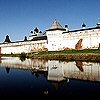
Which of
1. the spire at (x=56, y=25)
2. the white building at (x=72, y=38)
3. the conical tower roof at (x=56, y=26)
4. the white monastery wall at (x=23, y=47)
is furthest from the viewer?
the white monastery wall at (x=23, y=47)

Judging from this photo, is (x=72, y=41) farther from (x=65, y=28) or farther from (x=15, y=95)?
(x=15, y=95)

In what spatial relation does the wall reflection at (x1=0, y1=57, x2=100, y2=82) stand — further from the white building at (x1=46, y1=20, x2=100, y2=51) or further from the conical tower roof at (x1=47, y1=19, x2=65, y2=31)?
the conical tower roof at (x1=47, y1=19, x2=65, y2=31)

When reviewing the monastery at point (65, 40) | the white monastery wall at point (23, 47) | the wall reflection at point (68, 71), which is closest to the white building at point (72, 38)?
the monastery at point (65, 40)

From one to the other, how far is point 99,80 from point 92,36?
26.0 meters

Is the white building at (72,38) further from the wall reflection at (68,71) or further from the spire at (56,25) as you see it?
the wall reflection at (68,71)

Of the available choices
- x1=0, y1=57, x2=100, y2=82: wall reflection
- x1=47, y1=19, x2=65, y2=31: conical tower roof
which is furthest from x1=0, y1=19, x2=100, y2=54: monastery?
x1=0, y1=57, x2=100, y2=82: wall reflection

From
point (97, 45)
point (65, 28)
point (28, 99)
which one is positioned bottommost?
point (28, 99)

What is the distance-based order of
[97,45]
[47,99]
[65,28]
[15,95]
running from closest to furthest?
[47,99] → [15,95] → [97,45] → [65,28]

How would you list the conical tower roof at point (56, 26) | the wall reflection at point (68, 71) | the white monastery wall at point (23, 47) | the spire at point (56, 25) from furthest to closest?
the white monastery wall at point (23, 47) → the spire at point (56, 25) → the conical tower roof at point (56, 26) → the wall reflection at point (68, 71)

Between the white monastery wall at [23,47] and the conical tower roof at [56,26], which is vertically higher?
the conical tower roof at [56,26]

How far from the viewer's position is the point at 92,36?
40312 mm

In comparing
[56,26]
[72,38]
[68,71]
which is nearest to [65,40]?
[72,38]

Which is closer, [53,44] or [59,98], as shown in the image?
[59,98]

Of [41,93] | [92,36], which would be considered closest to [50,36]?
[92,36]
